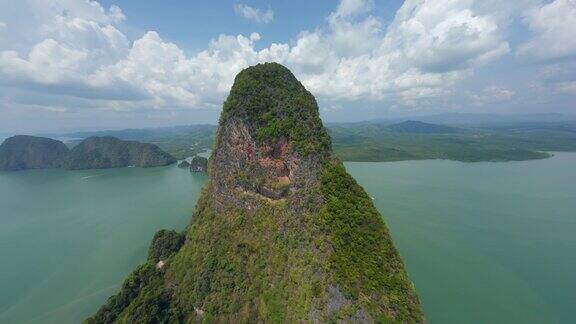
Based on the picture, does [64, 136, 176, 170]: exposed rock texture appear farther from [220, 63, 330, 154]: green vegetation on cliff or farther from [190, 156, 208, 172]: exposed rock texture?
[220, 63, 330, 154]: green vegetation on cliff

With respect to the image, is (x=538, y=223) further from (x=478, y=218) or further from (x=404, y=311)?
(x=404, y=311)

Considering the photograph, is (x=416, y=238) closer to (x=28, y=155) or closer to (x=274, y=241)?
(x=274, y=241)

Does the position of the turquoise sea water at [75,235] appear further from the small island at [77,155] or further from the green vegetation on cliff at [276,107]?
the green vegetation on cliff at [276,107]

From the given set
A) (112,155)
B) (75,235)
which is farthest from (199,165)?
(75,235)

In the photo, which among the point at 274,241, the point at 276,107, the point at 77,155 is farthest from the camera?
the point at 77,155

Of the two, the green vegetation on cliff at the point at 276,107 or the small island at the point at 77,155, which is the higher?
the green vegetation on cliff at the point at 276,107

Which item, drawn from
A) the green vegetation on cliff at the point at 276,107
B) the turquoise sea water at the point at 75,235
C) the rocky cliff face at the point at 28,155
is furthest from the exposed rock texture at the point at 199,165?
the green vegetation on cliff at the point at 276,107
